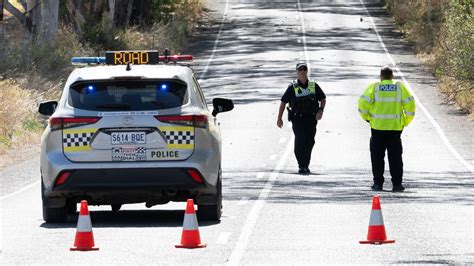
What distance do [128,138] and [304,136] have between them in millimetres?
8502

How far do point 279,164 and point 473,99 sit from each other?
52.9 ft

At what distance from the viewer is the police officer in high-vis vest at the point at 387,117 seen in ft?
65.9

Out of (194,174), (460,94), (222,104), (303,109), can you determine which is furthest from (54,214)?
(460,94)

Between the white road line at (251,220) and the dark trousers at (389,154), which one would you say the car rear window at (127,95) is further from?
the dark trousers at (389,154)

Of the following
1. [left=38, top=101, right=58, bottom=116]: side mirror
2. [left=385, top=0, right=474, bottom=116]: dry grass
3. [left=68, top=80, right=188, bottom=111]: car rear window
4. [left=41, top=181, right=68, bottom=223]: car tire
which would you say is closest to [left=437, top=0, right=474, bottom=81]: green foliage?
[left=385, top=0, right=474, bottom=116]: dry grass

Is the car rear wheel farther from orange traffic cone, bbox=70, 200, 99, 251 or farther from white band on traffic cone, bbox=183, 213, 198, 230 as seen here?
white band on traffic cone, bbox=183, 213, 198, 230

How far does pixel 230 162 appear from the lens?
26328 mm

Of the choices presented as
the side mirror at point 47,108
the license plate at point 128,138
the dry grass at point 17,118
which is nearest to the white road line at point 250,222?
the license plate at point 128,138

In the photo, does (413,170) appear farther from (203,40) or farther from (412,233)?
(203,40)

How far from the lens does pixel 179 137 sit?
15.2m

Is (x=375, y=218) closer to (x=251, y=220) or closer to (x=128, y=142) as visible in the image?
(x=251, y=220)

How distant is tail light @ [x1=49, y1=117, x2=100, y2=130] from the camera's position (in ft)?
49.8

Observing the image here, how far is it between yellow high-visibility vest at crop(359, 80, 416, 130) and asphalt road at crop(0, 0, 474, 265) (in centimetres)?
95

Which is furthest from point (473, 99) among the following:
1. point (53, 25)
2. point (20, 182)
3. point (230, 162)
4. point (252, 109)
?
point (20, 182)
